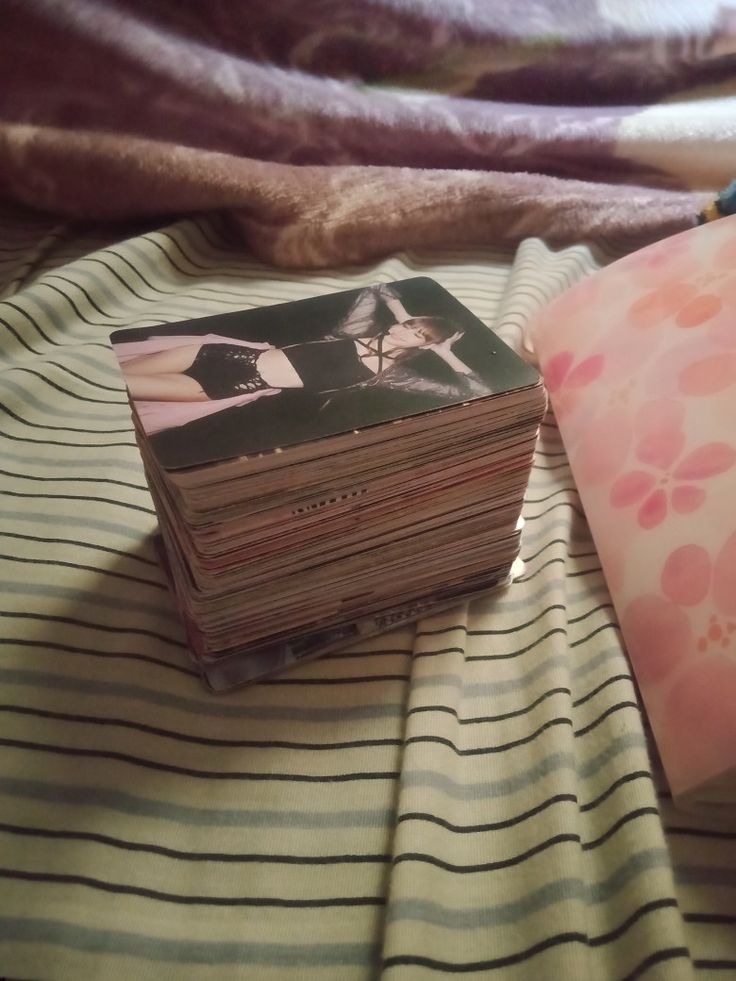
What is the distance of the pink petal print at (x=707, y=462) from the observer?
0.49 metres

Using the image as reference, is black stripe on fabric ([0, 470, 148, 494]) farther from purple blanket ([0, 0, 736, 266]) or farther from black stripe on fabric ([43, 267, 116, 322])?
purple blanket ([0, 0, 736, 266])

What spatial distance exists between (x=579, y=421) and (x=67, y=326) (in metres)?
0.59

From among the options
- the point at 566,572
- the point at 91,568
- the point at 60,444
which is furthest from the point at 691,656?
the point at 60,444

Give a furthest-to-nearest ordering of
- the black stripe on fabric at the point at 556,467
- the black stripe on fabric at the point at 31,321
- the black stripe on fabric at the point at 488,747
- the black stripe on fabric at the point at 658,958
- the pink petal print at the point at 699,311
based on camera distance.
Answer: the black stripe on fabric at the point at 31,321 < the black stripe on fabric at the point at 556,467 < the pink petal print at the point at 699,311 < the black stripe on fabric at the point at 488,747 < the black stripe on fabric at the point at 658,958

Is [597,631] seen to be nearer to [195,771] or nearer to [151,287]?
[195,771]

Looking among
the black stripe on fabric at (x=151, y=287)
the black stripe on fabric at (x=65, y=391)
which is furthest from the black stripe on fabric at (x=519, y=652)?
the black stripe on fabric at (x=151, y=287)

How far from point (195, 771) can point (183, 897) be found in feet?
0.24

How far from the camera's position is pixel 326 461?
1.35 feet

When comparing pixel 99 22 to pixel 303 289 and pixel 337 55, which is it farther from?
pixel 303 289

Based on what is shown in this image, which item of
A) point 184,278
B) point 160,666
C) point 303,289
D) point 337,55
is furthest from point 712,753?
point 337,55

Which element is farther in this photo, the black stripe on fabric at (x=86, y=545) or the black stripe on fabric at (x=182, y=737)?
the black stripe on fabric at (x=86, y=545)

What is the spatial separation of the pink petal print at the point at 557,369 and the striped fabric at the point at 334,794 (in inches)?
4.5

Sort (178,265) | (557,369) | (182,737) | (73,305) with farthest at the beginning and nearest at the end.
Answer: (178,265) → (73,305) → (557,369) → (182,737)

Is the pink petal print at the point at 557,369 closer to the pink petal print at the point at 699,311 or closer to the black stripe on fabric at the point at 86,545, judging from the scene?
the pink petal print at the point at 699,311
